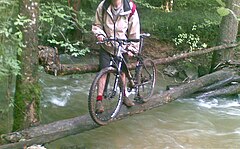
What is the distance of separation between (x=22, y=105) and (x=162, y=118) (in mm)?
3688

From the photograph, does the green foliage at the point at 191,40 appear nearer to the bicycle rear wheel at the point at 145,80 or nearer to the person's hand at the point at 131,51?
the bicycle rear wheel at the point at 145,80

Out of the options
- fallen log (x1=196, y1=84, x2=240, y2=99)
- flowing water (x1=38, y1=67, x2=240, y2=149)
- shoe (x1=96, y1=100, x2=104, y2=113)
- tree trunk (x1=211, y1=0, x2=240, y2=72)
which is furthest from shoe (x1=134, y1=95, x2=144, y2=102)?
tree trunk (x1=211, y1=0, x2=240, y2=72)

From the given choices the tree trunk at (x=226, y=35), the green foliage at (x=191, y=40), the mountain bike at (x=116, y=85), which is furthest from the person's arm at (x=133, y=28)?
the green foliage at (x=191, y=40)

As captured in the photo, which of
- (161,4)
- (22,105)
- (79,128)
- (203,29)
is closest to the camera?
(22,105)

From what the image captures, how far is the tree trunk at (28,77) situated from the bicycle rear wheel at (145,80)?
1925 mm

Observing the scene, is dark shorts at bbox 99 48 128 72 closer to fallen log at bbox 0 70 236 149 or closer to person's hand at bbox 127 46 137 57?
person's hand at bbox 127 46 137 57

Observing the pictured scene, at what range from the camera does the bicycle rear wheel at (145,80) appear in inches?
258

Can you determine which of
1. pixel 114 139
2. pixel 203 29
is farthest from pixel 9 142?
pixel 203 29

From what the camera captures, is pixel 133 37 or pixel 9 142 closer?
pixel 9 142

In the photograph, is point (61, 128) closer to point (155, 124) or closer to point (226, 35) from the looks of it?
point (155, 124)

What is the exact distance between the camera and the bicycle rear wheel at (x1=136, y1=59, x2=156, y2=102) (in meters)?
6.54

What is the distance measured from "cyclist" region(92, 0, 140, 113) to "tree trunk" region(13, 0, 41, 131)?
91 centimetres

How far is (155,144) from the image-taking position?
6719 millimetres

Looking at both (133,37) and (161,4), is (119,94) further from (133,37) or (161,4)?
(161,4)
